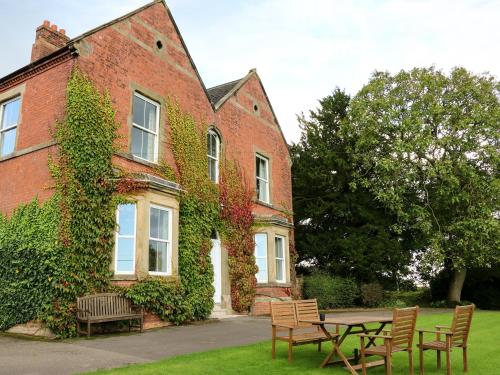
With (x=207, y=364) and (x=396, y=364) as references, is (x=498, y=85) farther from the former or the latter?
(x=207, y=364)

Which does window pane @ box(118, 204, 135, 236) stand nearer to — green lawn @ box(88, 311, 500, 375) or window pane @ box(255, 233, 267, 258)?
green lawn @ box(88, 311, 500, 375)

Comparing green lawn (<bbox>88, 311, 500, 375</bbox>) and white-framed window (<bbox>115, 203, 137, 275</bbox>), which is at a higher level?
white-framed window (<bbox>115, 203, 137, 275</bbox>)

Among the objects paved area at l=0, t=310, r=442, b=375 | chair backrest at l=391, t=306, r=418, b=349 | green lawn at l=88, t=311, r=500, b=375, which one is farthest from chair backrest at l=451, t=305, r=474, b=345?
paved area at l=0, t=310, r=442, b=375

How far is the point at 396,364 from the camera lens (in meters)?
7.91

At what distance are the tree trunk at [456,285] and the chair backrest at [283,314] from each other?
20226 millimetres

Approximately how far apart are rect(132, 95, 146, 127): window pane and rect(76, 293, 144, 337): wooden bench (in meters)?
5.35

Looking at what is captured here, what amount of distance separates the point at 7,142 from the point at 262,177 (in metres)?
10.1

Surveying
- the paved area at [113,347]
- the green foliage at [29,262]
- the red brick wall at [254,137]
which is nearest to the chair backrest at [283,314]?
the paved area at [113,347]

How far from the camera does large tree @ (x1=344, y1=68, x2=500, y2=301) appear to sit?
925 inches

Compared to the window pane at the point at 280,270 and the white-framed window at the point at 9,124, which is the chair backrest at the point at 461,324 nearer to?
the window pane at the point at 280,270

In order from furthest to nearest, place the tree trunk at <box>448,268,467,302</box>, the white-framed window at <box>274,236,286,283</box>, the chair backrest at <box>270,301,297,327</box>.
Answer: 1. the tree trunk at <box>448,268,467,302</box>
2. the white-framed window at <box>274,236,286,283</box>
3. the chair backrest at <box>270,301,297,327</box>

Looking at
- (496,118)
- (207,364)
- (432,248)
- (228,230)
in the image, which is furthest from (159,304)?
(496,118)

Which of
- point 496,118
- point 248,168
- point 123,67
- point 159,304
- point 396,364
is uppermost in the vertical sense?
point 496,118

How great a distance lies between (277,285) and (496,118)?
14900 millimetres
